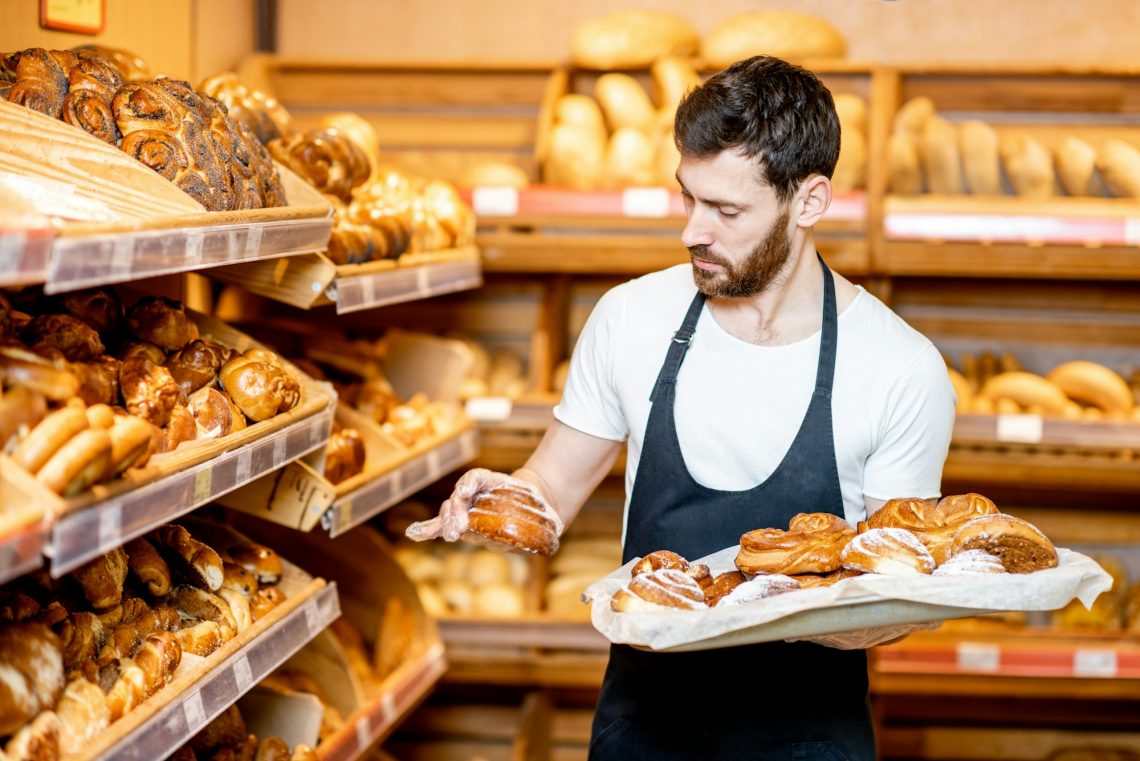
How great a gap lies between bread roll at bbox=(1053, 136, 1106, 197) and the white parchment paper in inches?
88.9

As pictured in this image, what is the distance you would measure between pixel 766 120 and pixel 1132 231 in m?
1.77

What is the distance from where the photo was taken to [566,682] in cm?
384

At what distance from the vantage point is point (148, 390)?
6.28ft

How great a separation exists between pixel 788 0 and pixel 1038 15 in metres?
0.81

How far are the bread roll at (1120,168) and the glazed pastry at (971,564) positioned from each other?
7.19 feet

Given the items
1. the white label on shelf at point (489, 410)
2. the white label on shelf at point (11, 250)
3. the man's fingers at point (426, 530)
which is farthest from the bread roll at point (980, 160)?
the white label on shelf at point (11, 250)

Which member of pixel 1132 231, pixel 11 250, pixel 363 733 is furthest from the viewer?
pixel 1132 231

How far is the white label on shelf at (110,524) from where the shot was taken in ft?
5.11

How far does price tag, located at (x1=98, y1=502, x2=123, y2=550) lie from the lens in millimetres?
1559

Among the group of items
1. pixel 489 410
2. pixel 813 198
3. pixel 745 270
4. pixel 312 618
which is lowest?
pixel 312 618

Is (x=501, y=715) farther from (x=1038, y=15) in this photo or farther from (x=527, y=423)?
(x=1038, y=15)

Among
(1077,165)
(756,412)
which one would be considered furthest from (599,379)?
(1077,165)

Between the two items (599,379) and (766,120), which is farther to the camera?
(599,379)

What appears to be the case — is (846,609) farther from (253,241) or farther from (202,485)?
(253,241)
